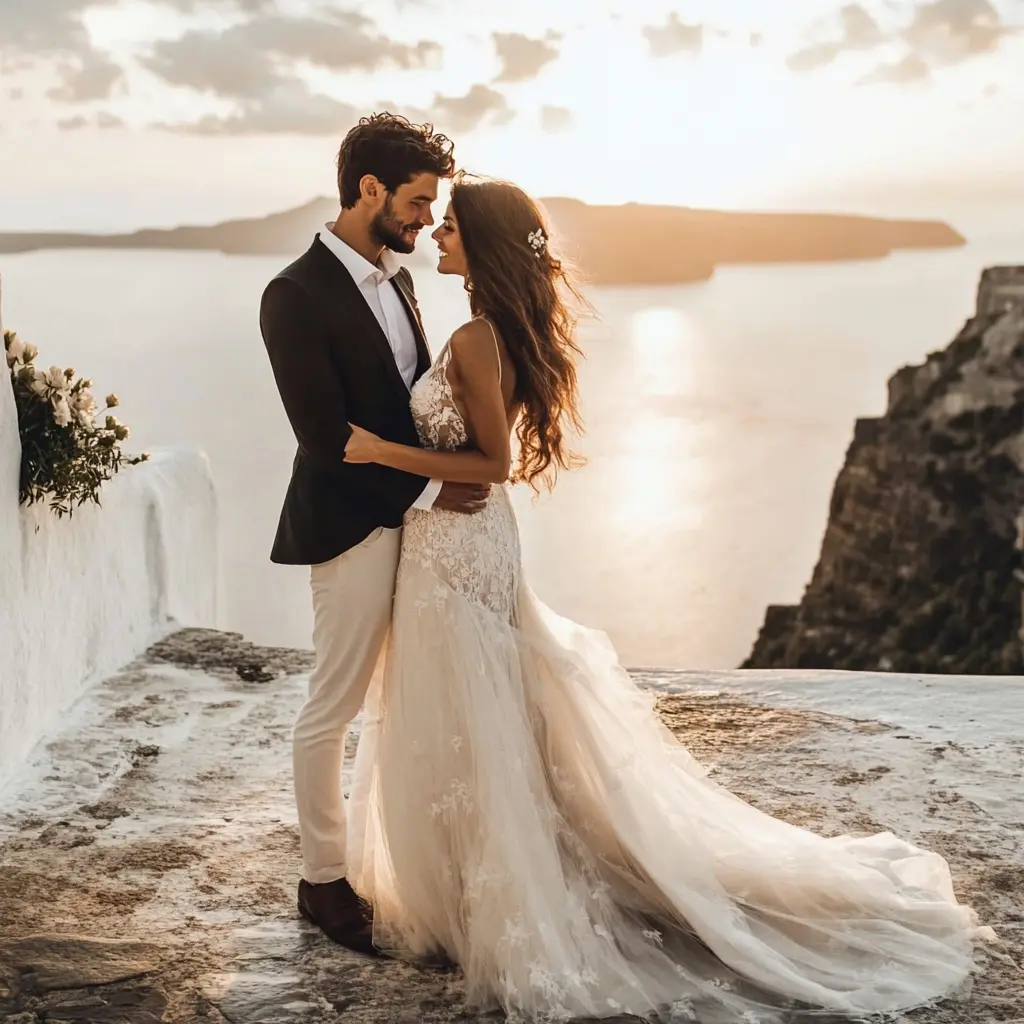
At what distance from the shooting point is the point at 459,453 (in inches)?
98.8

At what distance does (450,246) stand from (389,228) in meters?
0.15

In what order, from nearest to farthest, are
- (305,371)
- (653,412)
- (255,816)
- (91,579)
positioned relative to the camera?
(305,371) < (255,816) < (91,579) < (653,412)

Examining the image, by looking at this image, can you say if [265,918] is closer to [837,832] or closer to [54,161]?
[837,832]

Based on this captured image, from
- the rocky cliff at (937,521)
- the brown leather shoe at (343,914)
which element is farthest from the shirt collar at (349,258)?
the rocky cliff at (937,521)

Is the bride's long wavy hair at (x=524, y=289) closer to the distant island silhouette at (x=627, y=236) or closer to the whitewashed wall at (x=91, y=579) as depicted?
the distant island silhouette at (x=627, y=236)

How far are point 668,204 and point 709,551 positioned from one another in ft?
102

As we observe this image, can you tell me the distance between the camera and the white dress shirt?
8.24 ft

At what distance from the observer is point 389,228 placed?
252 cm

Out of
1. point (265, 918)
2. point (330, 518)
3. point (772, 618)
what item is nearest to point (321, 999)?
point (265, 918)

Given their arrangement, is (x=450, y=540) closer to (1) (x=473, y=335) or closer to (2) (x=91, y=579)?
(1) (x=473, y=335)

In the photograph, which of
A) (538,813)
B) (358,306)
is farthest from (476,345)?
(538,813)

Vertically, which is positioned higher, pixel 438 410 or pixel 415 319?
pixel 415 319

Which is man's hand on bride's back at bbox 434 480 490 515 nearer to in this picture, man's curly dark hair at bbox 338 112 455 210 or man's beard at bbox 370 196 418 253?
man's beard at bbox 370 196 418 253

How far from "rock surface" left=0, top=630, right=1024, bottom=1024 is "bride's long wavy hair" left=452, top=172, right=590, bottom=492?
1.16m
